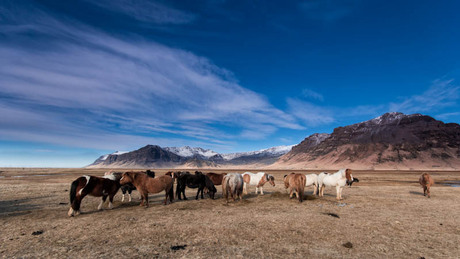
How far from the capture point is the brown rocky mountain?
12049 cm

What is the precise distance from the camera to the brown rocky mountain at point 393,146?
395 feet

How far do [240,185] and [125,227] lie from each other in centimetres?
799

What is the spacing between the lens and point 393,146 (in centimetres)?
13562

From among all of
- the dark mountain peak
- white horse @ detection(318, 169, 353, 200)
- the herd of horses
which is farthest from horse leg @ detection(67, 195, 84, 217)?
the dark mountain peak

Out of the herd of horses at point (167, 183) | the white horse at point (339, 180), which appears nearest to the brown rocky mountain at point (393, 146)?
the white horse at point (339, 180)

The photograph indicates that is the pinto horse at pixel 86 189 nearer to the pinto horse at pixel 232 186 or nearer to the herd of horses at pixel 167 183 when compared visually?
the herd of horses at pixel 167 183

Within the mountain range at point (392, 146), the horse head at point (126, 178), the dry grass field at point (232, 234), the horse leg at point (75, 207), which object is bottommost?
the dry grass field at point (232, 234)

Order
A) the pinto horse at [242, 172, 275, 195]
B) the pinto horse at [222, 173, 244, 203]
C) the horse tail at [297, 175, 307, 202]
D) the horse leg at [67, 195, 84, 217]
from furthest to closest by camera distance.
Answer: the pinto horse at [242, 172, 275, 195] → the horse tail at [297, 175, 307, 202] → the pinto horse at [222, 173, 244, 203] → the horse leg at [67, 195, 84, 217]

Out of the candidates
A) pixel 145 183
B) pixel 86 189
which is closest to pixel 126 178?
pixel 145 183

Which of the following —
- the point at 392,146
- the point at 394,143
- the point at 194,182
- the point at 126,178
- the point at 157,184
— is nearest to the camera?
the point at 126,178

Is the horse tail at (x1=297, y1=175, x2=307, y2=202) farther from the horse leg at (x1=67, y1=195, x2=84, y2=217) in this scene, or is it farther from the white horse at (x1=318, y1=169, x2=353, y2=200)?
the horse leg at (x1=67, y1=195, x2=84, y2=217)

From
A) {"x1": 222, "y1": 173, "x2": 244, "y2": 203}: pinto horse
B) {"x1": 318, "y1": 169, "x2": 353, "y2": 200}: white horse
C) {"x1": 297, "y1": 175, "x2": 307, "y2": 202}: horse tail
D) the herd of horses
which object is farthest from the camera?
{"x1": 318, "y1": 169, "x2": 353, "y2": 200}: white horse

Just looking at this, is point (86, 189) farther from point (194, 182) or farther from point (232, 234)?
point (232, 234)

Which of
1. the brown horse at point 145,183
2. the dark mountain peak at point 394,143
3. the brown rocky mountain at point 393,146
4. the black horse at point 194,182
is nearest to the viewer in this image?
the brown horse at point 145,183
